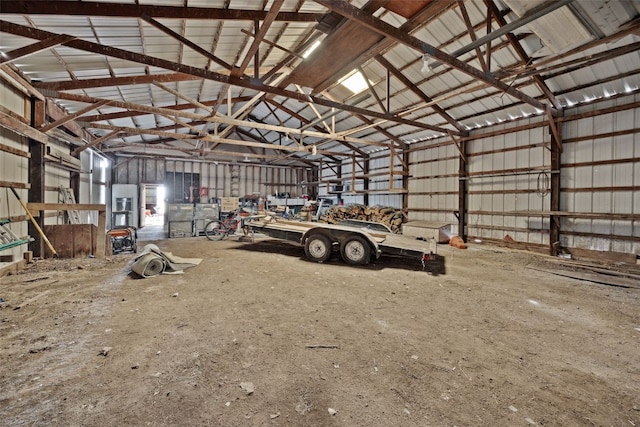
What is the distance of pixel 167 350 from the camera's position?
2609mm

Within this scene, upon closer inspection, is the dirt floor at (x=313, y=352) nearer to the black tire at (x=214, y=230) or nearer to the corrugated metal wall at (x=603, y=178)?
the corrugated metal wall at (x=603, y=178)

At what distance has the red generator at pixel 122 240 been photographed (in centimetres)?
703

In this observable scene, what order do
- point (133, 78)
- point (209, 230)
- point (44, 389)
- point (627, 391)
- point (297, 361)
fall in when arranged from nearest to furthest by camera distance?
point (44, 389) → point (627, 391) → point (297, 361) → point (133, 78) → point (209, 230)

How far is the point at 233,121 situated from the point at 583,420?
29.2 feet

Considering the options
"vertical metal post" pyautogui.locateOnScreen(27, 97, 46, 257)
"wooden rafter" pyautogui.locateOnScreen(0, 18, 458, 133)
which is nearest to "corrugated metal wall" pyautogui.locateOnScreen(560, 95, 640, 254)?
"wooden rafter" pyautogui.locateOnScreen(0, 18, 458, 133)

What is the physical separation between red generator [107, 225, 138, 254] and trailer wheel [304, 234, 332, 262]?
4922 mm

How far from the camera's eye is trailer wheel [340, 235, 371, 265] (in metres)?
6.16

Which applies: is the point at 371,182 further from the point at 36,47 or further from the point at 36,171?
the point at 36,47

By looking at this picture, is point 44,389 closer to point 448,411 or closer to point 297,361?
point 297,361

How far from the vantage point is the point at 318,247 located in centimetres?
656

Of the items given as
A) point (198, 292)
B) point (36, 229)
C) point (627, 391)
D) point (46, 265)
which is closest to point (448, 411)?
point (627, 391)

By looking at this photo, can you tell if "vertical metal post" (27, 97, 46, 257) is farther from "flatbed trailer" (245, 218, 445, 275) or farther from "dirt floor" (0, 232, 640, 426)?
"flatbed trailer" (245, 218, 445, 275)

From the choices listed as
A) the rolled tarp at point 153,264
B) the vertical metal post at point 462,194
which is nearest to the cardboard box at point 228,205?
the rolled tarp at point 153,264

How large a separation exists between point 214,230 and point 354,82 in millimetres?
7577
